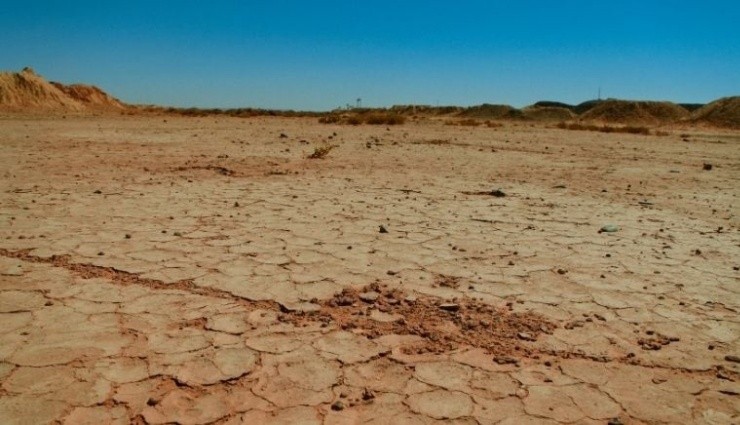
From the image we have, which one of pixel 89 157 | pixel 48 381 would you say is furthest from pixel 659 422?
pixel 89 157

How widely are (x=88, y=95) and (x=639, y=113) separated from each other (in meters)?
42.5

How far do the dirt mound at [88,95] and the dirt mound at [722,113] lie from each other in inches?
1671

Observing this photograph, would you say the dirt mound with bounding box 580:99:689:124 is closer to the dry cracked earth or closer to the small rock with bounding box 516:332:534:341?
the dry cracked earth

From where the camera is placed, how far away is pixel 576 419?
1.83m

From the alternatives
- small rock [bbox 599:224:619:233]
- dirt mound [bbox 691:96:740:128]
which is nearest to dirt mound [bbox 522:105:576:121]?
dirt mound [bbox 691:96:740:128]

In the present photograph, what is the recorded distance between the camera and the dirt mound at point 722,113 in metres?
27.9

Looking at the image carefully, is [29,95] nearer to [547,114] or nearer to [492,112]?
[492,112]

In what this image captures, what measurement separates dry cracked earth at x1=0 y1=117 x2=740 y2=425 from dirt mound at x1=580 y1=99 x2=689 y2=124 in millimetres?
33099

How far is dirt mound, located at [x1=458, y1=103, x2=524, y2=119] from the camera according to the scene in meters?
39.8

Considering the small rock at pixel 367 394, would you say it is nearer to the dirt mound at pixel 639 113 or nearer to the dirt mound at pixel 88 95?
the dirt mound at pixel 639 113

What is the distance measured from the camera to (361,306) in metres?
2.74

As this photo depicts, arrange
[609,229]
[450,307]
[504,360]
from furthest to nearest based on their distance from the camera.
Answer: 1. [609,229]
2. [450,307]
3. [504,360]

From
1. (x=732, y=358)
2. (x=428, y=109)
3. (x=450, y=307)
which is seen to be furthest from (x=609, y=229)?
(x=428, y=109)

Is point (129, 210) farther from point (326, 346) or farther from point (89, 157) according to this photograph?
point (89, 157)
